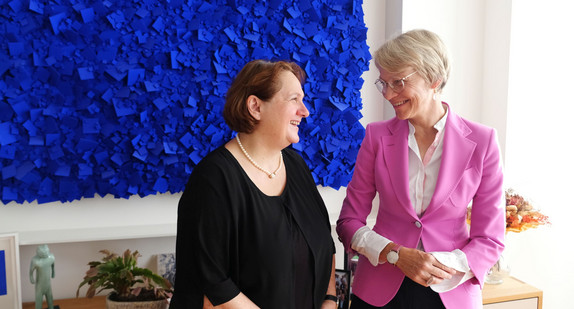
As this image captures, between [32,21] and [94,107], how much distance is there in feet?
1.31

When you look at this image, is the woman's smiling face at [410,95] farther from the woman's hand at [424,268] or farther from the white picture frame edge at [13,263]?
the white picture frame edge at [13,263]

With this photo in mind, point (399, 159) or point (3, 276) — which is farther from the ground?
point (399, 159)

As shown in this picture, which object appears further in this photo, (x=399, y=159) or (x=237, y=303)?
(x=399, y=159)

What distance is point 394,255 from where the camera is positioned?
1513 millimetres

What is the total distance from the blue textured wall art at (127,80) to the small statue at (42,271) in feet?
0.77

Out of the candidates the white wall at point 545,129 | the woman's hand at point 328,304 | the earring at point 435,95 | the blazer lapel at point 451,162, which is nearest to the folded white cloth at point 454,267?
the blazer lapel at point 451,162

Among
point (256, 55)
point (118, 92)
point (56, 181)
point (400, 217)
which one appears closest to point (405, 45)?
point (400, 217)

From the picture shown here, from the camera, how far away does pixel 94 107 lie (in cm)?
212

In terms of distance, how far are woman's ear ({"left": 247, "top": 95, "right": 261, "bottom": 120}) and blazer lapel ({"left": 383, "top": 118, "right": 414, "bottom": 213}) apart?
44cm

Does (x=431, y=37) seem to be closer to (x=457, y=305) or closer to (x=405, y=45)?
(x=405, y=45)

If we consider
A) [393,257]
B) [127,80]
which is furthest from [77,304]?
[393,257]

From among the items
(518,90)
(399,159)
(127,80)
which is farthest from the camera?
(518,90)

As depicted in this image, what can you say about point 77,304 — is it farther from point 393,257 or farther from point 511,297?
point 511,297

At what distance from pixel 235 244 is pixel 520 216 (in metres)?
1.52
